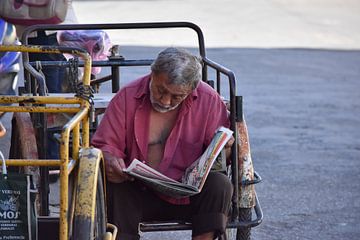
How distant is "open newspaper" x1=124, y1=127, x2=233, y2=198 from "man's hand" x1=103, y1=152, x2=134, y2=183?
9 centimetres

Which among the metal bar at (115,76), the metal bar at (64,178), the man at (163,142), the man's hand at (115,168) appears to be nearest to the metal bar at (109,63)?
the metal bar at (115,76)

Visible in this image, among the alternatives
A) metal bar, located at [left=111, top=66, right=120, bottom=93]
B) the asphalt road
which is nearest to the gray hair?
metal bar, located at [left=111, top=66, right=120, bottom=93]

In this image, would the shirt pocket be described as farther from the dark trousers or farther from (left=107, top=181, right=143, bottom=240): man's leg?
(left=107, top=181, right=143, bottom=240): man's leg

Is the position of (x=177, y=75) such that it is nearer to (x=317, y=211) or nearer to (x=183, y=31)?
(x=317, y=211)

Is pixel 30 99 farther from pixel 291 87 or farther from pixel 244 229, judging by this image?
pixel 291 87

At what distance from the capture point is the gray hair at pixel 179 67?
4.68 metres

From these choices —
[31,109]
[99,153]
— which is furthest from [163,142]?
[31,109]

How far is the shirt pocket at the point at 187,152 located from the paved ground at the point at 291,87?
153 centimetres

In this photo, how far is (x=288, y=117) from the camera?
1016 cm

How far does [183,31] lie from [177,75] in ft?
41.2

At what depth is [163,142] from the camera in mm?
4914

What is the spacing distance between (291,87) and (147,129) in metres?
7.19

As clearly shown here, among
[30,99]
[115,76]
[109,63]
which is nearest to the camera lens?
[30,99]

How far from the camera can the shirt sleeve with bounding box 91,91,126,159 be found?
481cm
